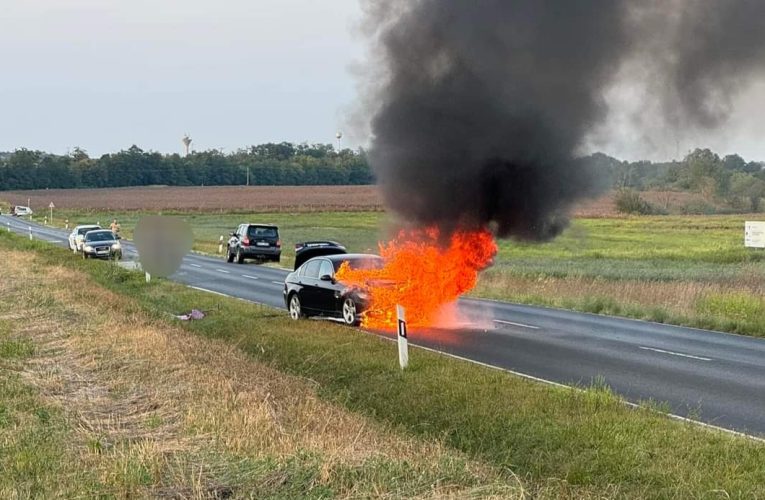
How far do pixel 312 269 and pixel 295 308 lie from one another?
2.89ft

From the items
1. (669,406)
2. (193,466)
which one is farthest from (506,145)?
(193,466)

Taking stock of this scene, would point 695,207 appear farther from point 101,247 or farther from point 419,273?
point 419,273

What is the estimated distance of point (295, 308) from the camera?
18094 millimetres

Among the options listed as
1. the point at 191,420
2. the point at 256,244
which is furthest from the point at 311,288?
the point at 256,244

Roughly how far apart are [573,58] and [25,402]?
10.1 meters

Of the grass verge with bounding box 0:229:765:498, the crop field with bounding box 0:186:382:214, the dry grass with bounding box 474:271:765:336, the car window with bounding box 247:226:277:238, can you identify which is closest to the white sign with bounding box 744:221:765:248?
the dry grass with bounding box 474:271:765:336

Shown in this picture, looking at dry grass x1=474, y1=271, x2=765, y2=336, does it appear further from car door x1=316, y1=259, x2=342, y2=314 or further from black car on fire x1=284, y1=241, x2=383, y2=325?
car door x1=316, y1=259, x2=342, y2=314

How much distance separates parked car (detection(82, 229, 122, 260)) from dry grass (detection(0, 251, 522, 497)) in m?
23.6

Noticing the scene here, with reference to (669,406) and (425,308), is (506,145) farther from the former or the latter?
(669,406)

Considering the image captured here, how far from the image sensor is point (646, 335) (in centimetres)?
1694

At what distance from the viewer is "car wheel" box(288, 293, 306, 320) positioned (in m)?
17.9

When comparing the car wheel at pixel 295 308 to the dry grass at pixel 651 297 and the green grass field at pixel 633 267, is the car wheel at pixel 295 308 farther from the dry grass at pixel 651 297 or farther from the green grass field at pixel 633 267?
the dry grass at pixel 651 297

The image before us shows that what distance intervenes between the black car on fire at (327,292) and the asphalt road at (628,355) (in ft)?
4.37

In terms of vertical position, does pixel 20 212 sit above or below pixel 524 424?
below
